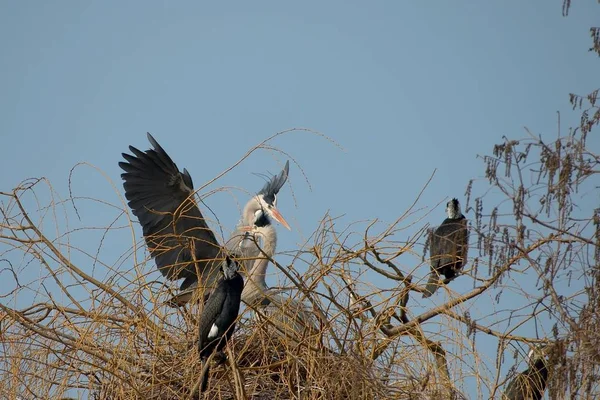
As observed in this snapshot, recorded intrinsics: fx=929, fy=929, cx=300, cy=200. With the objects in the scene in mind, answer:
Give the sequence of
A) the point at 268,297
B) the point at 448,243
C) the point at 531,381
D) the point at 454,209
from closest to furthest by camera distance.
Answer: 1. the point at 268,297
2. the point at 531,381
3. the point at 448,243
4. the point at 454,209

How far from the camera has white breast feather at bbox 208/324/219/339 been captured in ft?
13.8

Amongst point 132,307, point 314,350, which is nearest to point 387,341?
point 314,350

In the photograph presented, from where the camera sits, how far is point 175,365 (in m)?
4.48

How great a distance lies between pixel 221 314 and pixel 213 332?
110mm

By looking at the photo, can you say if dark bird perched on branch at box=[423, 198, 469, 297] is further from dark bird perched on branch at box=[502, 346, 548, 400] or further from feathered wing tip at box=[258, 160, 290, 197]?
feathered wing tip at box=[258, 160, 290, 197]

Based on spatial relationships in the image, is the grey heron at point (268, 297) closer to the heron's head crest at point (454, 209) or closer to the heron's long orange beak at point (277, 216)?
the heron's long orange beak at point (277, 216)

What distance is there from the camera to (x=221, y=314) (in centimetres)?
430

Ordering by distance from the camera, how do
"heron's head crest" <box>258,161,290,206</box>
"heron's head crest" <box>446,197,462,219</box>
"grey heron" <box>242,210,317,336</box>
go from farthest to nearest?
"heron's head crest" <box>258,161,290,206</box> < "heron's head crest" <box>446,197,462,219</box> < "grey heron" <box>242,210,317,336</box>

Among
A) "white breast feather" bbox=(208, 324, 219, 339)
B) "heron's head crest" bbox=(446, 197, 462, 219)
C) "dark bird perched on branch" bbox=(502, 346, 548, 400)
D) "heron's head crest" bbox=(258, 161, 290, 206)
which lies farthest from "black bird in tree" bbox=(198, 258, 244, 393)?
"heron's head crest" bbox=(258, 161, 290, 206)

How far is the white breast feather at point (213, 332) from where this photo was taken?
4207 mm

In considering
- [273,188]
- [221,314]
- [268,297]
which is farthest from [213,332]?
[273,188]

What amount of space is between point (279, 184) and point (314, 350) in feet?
13.9

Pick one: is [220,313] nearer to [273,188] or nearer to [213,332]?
[213,332]

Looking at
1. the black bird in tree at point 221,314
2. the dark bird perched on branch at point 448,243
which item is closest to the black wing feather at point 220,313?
the black bird in tree at point 221,314
